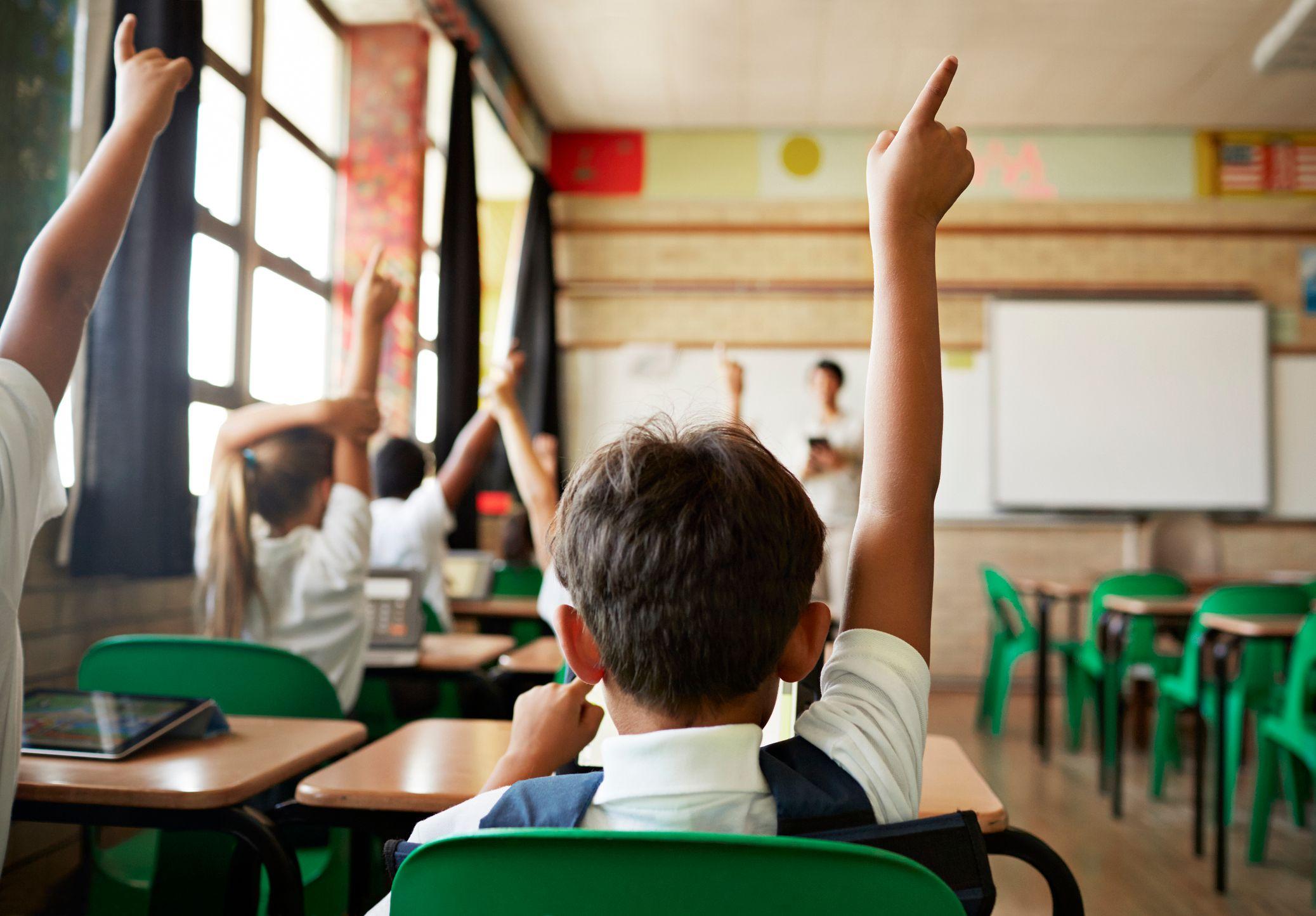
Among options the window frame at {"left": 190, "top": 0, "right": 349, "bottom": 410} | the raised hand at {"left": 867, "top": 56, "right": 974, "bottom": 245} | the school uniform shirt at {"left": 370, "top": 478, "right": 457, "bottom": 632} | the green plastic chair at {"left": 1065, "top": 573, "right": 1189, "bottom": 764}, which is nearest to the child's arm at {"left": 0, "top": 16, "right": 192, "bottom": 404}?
the raised hand at {"left": 867, "top": 56, "right": 974, "bottom": 245}

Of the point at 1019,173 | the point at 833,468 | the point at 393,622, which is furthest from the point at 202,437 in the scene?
the point at 1019,173

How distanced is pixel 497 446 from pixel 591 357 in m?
1.06

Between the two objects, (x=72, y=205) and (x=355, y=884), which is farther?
(x=355, y=884)

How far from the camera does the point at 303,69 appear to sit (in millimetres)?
4672

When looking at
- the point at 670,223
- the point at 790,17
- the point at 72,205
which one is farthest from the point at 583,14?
the point at 72,205

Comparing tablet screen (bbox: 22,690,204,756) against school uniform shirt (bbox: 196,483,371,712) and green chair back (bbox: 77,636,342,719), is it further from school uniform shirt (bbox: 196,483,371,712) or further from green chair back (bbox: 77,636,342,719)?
school uniform shirt (bbox: 196,483,371,712)

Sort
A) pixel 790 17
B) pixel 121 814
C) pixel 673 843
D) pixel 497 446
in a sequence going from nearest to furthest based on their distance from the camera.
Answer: pixel 673 843 → pixel 121 814 → pixel 790 17 → pixel 497 446

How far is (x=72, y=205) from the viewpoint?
118 centimetres

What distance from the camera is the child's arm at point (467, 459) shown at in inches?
113

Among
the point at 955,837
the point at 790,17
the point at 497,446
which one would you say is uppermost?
the point at 790,17

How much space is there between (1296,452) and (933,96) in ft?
22.7

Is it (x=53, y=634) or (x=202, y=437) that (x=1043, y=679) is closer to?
(x=202, y=437)

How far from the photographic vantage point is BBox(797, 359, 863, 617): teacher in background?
196 inches

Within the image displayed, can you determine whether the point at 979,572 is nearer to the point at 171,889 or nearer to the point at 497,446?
the point at 497,446
